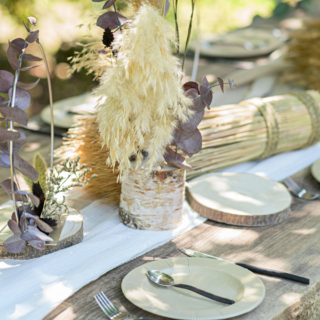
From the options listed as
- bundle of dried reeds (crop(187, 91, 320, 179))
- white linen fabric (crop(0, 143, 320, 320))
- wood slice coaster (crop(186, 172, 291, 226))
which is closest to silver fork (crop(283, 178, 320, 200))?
wood slice coaster (crop(186, 172, 291, 226))

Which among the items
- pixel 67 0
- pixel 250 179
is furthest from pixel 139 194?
pixel 67 0

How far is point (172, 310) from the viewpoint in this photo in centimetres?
62

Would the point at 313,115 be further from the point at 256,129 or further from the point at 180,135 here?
the point at 180,135

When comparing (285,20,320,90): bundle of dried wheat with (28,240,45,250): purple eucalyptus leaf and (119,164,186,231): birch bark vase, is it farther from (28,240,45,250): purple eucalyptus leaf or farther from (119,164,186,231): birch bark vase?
(28,240,45,250): purple eucalyptus leaf

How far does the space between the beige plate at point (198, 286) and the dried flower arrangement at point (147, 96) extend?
0.21m

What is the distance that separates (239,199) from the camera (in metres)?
1.03

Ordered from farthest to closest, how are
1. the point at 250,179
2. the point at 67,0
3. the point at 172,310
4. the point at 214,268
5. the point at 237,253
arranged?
the point at 67,0, the point at 250,179, the point at 237,253, the point at 214,268, the point at 172,310

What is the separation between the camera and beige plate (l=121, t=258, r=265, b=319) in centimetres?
61

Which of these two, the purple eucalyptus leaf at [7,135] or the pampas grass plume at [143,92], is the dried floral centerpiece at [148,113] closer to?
the pampas grass plume at [143,92]

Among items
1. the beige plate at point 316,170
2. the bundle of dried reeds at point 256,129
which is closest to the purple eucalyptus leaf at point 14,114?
the bundle of dried reeds at point 256,129

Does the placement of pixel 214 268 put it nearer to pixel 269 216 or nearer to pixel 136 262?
pixel 136 262

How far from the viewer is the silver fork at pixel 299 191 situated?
43.3 inches

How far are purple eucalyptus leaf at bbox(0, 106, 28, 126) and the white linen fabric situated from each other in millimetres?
289

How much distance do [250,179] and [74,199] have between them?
1.68 feet
